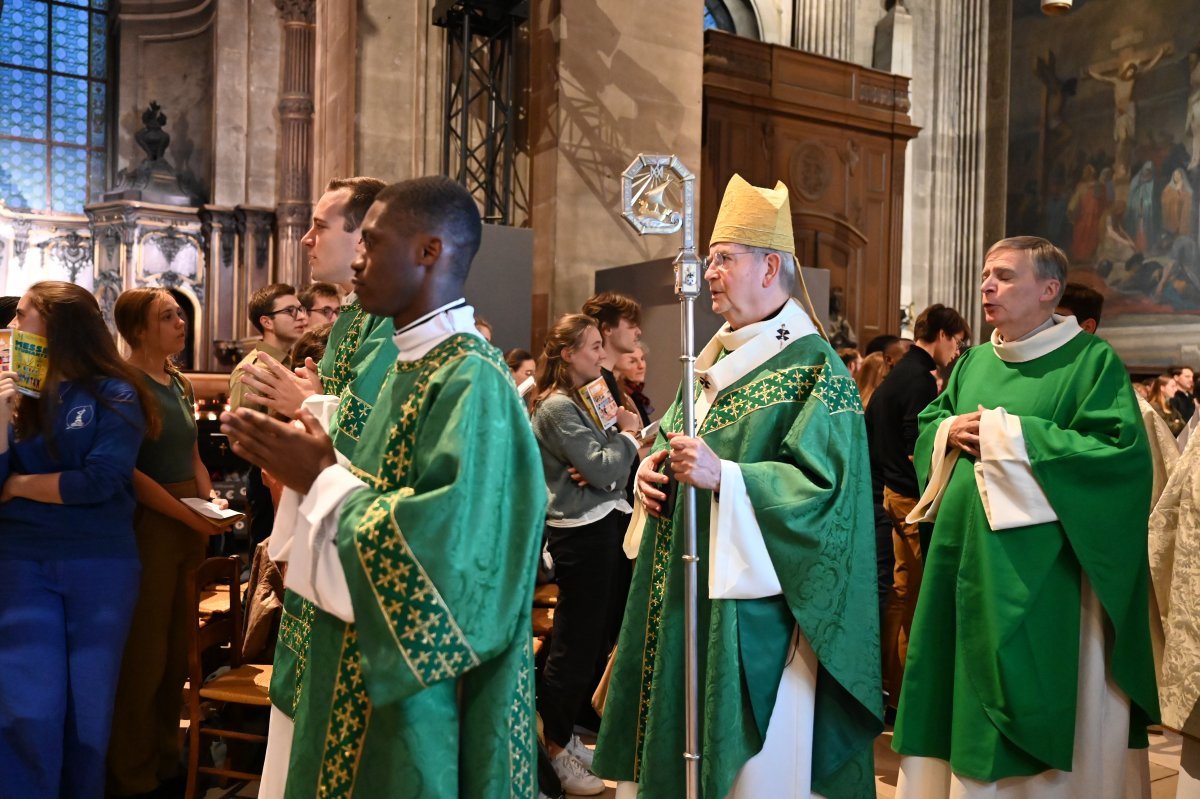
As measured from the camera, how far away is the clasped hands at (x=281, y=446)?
1.78m

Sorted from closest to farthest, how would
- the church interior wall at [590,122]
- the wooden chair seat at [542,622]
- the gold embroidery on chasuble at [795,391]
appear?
1. the gold embroidery on chasuble at [795,391]
2. the wooden chair seat at [542,622]
3. the church interior wall at [590,122]

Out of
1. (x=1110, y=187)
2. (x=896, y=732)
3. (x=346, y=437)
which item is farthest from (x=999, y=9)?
(x=346, y=437)

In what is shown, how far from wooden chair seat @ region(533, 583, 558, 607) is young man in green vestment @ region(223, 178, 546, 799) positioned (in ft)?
9.05

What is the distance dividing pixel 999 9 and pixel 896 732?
16419mm

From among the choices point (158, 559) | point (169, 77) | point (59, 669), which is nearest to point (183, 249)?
point (169, 77)

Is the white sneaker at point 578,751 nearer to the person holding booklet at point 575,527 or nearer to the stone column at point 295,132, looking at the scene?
the person holding booklet at point 575,527

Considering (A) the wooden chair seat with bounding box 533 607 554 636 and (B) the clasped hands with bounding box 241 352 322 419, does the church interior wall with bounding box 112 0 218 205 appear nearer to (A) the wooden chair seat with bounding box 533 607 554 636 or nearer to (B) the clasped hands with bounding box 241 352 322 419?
(A) the wooden chair seat with bounding box 533 607 554 636

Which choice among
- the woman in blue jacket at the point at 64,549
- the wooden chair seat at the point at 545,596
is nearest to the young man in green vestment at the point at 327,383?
the woman in blue jacket at the point at 64,549

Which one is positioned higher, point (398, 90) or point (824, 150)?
point (824, 150)

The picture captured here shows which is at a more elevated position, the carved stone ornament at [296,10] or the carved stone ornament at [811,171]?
the carved stone ornament at [296,10]

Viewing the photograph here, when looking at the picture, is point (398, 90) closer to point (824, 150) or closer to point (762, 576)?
point (762, 576)

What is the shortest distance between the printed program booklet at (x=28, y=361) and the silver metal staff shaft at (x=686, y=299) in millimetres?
1948

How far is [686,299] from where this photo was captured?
2.77m

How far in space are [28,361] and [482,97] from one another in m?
5.19
